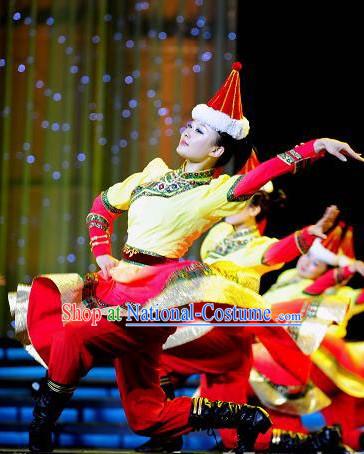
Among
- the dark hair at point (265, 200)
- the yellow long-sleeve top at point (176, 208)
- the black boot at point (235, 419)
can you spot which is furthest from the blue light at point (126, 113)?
the black boot at point (235, 419)

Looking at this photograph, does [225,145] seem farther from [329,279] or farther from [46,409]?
[329,279]

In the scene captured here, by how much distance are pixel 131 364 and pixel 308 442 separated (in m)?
1.20

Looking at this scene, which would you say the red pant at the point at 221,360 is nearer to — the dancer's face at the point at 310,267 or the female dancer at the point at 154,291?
the female dancer at the point at 154,291

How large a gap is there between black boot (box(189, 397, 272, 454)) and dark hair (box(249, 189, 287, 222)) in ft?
4.51

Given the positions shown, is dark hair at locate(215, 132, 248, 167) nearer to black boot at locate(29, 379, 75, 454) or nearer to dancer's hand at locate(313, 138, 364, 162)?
dancer's hand at locate(313, 138, 364, 162)

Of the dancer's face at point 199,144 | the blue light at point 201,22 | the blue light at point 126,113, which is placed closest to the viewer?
the dancer's face at point 199,144

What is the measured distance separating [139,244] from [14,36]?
3235 mm

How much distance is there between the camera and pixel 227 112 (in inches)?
127

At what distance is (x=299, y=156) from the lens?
294 cm

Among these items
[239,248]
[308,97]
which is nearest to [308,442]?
[239,248]

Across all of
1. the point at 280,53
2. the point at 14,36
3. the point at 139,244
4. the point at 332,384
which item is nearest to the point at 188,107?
the point at 280,53

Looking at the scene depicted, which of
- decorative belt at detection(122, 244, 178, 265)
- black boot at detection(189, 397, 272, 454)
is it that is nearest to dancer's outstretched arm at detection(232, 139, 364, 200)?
decorative belt at detection(122, 244, 178, 265)

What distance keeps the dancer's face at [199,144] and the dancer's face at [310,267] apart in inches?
55.8

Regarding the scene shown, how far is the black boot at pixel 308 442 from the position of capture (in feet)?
12.5
